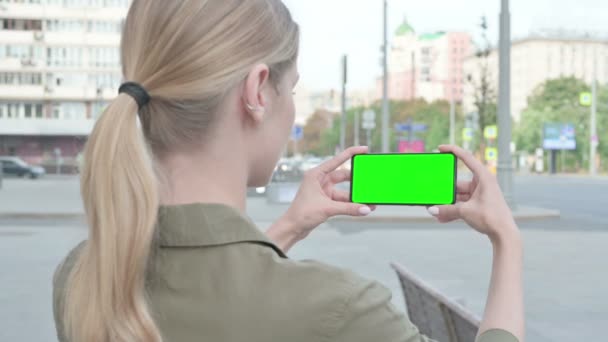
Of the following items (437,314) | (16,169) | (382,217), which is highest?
(437,314)

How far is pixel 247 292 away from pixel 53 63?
259 ft

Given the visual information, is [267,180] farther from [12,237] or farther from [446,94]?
[446,94]

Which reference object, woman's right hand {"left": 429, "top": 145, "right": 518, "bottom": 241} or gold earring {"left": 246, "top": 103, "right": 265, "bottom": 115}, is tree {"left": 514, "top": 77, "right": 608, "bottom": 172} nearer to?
woman's right hand {"left": 429, "top": 145, "right": 518, "bottom": 241}

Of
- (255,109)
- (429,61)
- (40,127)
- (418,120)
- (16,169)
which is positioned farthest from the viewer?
(429,61)

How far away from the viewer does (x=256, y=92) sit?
1466mm

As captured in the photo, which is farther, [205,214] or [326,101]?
[326,101]

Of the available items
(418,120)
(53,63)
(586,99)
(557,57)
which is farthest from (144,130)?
(557,57)

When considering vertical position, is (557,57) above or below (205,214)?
above

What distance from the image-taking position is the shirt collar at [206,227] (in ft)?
4.39

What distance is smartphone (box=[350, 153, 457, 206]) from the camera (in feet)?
6.14

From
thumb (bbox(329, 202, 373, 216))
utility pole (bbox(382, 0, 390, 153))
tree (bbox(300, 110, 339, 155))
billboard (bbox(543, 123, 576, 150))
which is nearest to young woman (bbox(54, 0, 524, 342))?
thumb (bbox(329, 202, 373, 216))

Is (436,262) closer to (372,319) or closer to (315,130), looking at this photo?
(372,319)

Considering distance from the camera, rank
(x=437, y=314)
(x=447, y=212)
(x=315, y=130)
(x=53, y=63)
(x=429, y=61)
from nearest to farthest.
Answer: (x=447, y=212) → (x=437, y=314) → (x=53, y=63) → (x=315, y=130) → (x=429, y=61)

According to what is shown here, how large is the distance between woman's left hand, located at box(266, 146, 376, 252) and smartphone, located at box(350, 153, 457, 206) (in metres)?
0.03
